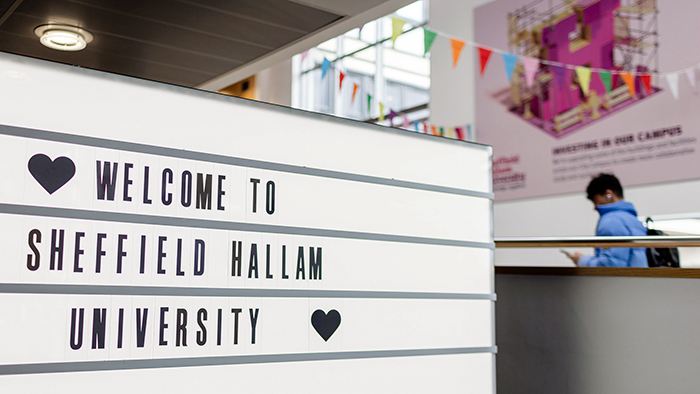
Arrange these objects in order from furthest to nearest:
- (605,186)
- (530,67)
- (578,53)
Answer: (530,67)
(578,53)
(605,186)

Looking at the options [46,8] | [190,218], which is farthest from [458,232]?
[46,8]

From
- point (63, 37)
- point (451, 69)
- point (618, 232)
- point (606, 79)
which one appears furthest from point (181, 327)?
point (451, 69)

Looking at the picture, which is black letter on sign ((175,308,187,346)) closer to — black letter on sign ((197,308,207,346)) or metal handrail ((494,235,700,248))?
black letter on sign ((197,308,207,346))

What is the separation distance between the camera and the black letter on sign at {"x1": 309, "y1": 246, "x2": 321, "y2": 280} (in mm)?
1478

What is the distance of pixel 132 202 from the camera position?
1.28m

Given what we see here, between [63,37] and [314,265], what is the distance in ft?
4.89

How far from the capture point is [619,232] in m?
3.22

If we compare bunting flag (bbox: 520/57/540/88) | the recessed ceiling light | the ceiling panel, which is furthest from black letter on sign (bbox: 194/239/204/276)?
bunting flag (bbox: 520/57/540/88)

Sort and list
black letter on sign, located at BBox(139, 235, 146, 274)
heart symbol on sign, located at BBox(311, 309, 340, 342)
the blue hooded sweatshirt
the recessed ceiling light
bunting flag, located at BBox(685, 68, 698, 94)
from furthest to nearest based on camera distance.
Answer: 1. bunting flag, located at BBox(685, 68, 698, 94)
2. the blue hooded sweatshirt
3. the recessed ceiling light
4. heart symbol on sign, located at BBox(311, 309, 340, 342)
5. black letter on sign, located at BBox(139, 235, 146, 274)

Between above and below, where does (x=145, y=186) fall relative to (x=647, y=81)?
below

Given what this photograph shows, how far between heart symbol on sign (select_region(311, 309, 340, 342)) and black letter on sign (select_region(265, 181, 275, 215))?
0.26 m

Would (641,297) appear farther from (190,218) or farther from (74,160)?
(74,160)

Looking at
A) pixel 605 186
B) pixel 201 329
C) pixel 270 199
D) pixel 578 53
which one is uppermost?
pixel 578 53

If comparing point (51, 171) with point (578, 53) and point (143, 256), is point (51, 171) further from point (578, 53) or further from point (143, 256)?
point (578, 53)
